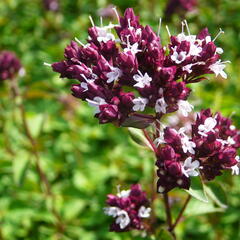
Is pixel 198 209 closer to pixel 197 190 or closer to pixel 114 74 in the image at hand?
pixel 197 190

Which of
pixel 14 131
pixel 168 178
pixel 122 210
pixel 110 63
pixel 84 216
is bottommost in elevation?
pixel 84 216

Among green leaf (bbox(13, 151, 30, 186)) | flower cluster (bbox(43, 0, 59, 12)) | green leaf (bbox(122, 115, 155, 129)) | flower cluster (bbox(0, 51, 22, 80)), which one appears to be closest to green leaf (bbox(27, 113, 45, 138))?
green leaf (bbox(13, 151, 30, 186))

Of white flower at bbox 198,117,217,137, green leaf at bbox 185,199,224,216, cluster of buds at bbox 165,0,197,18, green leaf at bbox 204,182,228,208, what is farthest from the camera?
cluster of buds at bbox 165,0,197,18

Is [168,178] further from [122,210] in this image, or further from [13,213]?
[13,213]

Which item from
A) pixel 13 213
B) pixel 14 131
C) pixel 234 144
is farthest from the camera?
pixel 14 131

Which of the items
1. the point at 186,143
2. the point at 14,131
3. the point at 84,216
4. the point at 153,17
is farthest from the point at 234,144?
the point at 153,17

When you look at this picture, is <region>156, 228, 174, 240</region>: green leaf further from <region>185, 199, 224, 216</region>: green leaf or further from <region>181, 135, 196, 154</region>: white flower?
<region>181, 135, 196, 154</region>: white flower

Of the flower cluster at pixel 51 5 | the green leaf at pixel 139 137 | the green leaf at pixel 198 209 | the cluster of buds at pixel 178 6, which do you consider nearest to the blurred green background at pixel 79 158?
the green leaf at pixel 198 209
